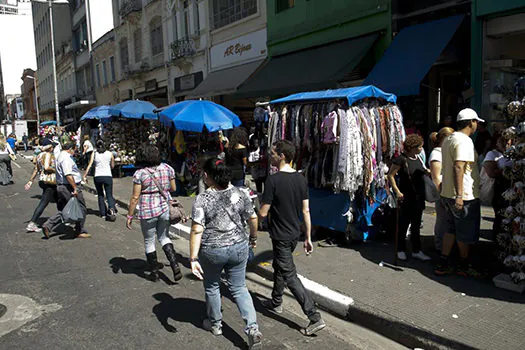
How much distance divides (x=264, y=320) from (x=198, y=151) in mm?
7969

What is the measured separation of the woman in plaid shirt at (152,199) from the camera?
5.43m

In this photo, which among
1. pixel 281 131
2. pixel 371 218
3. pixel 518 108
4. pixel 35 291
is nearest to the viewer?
pixel 518 108

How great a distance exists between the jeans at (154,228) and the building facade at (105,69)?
2832 centimetres

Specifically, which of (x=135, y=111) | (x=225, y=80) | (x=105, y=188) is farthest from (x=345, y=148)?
(x=225, y=80)

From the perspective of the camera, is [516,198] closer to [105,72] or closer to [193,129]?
[193,129]

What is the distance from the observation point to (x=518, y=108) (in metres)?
4.50

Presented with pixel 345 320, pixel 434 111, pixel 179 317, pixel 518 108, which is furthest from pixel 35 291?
pixel 434 111

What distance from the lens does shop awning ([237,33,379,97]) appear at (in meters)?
11.6

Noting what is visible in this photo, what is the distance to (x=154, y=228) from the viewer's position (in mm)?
5629

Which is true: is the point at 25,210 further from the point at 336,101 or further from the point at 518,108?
the point at 518,108

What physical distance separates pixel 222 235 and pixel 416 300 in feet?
7.53

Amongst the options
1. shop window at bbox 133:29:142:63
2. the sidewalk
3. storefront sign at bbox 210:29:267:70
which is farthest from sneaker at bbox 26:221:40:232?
shop window at bbox 133:29:142:63

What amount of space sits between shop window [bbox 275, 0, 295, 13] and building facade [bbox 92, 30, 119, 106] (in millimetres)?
19189

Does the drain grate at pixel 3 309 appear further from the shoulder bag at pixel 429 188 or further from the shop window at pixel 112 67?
the shop window at pixel 112 67
